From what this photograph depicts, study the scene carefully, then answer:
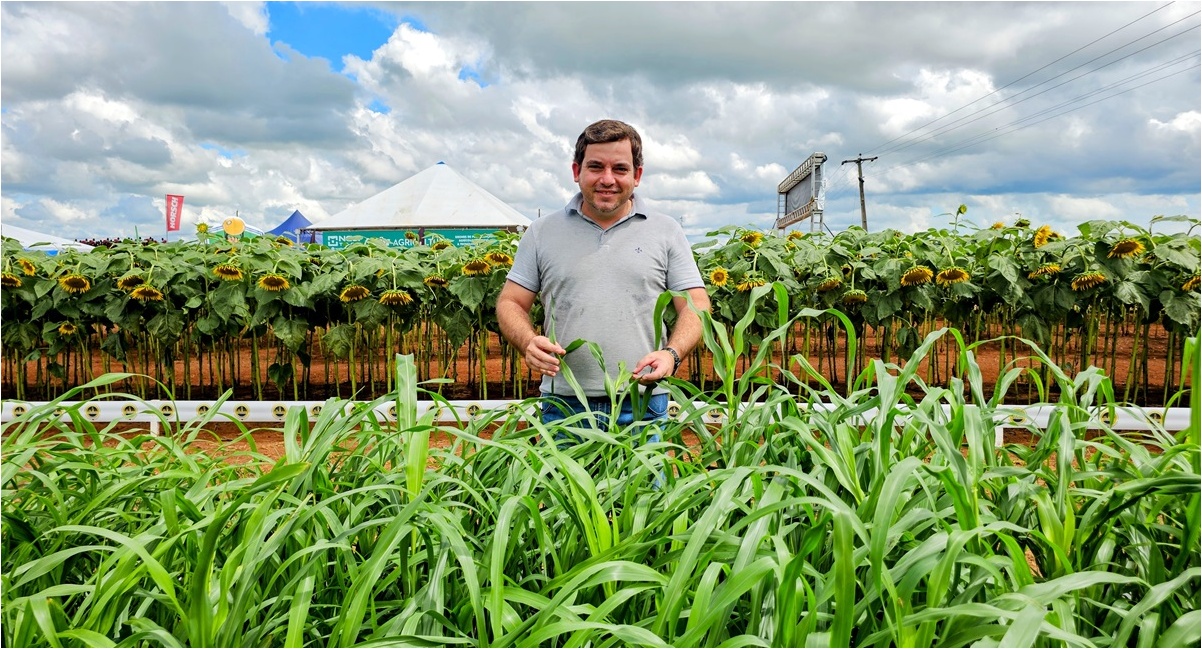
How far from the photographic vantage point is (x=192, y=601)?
29.1 inches

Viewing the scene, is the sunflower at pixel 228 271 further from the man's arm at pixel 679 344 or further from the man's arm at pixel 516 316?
the man's arm at pixel 679 344

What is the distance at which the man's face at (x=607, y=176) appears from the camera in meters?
2.01

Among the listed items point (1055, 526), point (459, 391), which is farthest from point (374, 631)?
point (459, 391)

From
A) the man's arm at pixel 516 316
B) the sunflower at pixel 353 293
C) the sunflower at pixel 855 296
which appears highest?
the sunflower at pixel 353 293

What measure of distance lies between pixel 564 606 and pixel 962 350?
0.76 metres

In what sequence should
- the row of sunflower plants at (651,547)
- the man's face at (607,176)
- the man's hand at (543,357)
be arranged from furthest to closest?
1. the man's face at (607,176)
2. the man's hand at (543,357)
3. the row of sunflower plants at (651,547)

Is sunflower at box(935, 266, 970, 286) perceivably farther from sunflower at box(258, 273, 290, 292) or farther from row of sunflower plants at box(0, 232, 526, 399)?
sunflower at box(258, 273, 290, 292)

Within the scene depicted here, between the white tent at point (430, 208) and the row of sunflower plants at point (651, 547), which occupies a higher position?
Answer: the white tent at point (430, 208)

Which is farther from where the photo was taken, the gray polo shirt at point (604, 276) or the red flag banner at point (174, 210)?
the red flag banner at point (174, 210)

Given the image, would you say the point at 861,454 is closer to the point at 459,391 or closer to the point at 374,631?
the point at 374,631

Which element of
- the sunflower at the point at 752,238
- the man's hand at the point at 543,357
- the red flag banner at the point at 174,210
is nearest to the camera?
the man's hand at the point at 543,357

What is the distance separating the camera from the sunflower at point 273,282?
3973 millimetres

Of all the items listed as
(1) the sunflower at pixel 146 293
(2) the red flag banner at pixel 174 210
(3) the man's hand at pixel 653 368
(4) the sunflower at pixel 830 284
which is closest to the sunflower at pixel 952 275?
(4) the sunflower at pixel 830 284

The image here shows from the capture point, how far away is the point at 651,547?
918 millimetres
